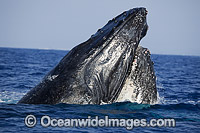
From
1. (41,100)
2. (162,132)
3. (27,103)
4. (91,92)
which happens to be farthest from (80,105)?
(162,132)

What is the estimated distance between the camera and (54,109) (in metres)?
6.54

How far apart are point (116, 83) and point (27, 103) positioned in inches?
84.9

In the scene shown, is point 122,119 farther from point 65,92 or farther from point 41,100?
point 41,100

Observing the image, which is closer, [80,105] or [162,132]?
[162,132]
